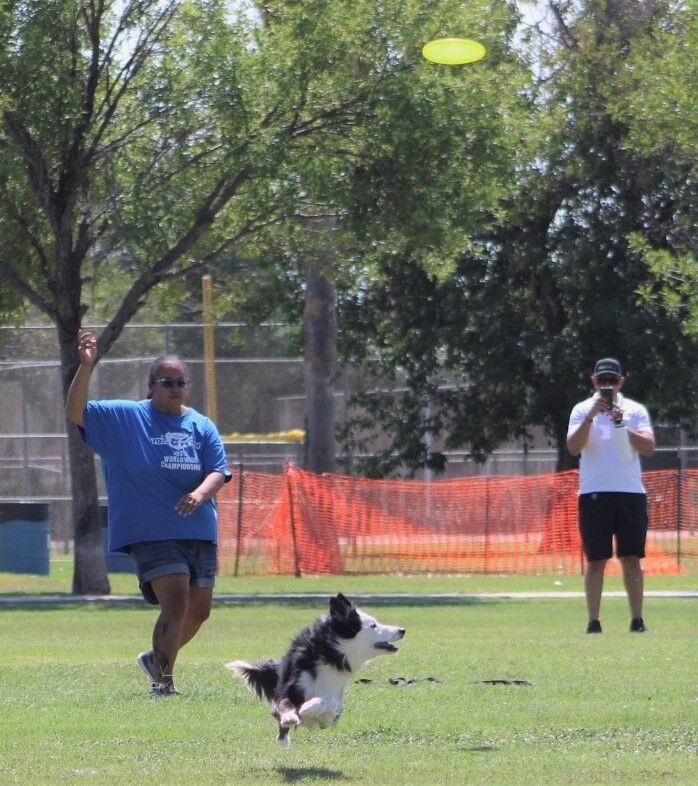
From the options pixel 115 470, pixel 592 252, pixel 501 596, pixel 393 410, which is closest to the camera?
pixel 115 470

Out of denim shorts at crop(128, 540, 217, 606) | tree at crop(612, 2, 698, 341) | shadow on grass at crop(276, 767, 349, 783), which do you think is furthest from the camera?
tree at crop(612, 2, 698, 341)

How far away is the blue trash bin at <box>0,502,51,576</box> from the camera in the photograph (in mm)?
25984

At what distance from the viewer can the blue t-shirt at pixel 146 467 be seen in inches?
324

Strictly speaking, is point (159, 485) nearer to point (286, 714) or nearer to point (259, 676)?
point (259, 676)

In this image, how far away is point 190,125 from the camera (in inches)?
781

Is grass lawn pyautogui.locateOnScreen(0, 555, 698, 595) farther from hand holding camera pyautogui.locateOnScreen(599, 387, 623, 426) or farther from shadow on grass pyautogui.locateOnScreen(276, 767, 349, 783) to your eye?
shadow on grass pyautogui.locateOnScreen(276, 767, 349, 783)

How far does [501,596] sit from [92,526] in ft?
17.8

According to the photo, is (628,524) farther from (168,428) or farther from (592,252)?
(592,252)

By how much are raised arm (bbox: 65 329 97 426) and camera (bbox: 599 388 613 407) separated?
16.3ft

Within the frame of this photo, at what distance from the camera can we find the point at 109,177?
2088 centimetres

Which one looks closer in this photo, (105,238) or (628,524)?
(628,524)

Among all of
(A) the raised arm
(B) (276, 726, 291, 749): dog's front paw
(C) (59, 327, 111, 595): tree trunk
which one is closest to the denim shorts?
(A) the raised arm

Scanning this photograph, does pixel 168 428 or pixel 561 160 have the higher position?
pixel 561 160

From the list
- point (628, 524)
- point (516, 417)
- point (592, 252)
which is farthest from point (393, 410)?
point (628, 524)
